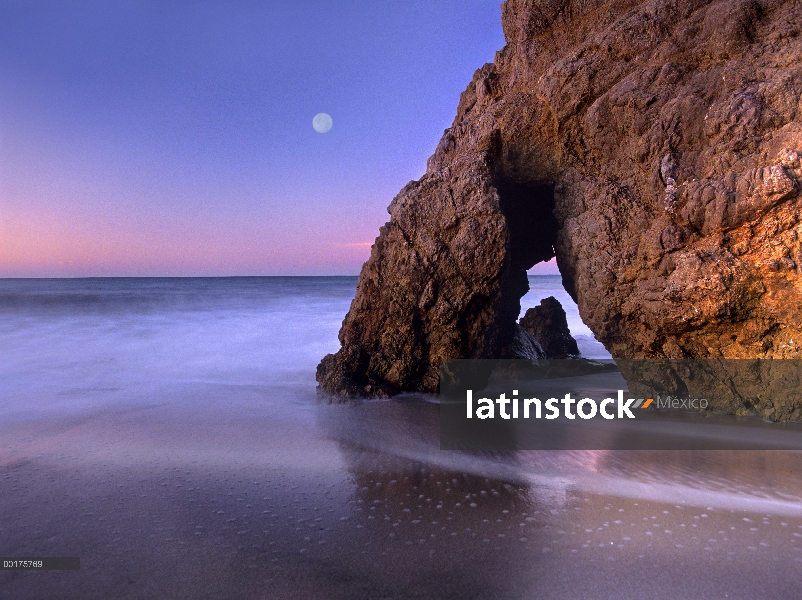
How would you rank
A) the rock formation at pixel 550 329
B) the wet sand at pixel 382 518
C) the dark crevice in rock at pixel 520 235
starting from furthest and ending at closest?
the rock formation at pixel 550 329
the dark crevice in rock at pixel 520 235
the wet sand at pixel 382 518

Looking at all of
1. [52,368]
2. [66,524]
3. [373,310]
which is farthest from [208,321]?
[66,524]

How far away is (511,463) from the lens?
5.50 m

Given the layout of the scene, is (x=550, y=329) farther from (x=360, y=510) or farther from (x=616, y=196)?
(x=360, y=510)

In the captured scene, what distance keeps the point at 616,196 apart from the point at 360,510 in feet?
17.0

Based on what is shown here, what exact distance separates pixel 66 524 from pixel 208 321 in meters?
17.7

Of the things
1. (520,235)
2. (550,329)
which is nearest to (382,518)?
(520,235)

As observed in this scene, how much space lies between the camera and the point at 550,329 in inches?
480

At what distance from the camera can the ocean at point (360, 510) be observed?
11.2 feet

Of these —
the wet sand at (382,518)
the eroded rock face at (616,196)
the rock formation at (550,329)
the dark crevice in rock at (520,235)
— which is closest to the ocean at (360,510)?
the wet sand at (382,518)

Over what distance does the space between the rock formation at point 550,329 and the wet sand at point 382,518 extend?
20.8 feet

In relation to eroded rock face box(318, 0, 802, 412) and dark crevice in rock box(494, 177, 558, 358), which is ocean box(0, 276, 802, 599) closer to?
eroded rock face box(318, 0, 802, 412)

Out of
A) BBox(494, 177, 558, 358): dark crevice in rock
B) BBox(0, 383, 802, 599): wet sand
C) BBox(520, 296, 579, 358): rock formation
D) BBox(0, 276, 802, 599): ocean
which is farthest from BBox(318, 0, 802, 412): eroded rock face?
BBox(520, 296, 579, 358): rock formation

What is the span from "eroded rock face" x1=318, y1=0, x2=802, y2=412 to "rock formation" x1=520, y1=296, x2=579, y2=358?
2987 millimetres

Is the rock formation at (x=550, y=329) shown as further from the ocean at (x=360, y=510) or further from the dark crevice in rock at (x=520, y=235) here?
the ocean at (x=360, y=510)
